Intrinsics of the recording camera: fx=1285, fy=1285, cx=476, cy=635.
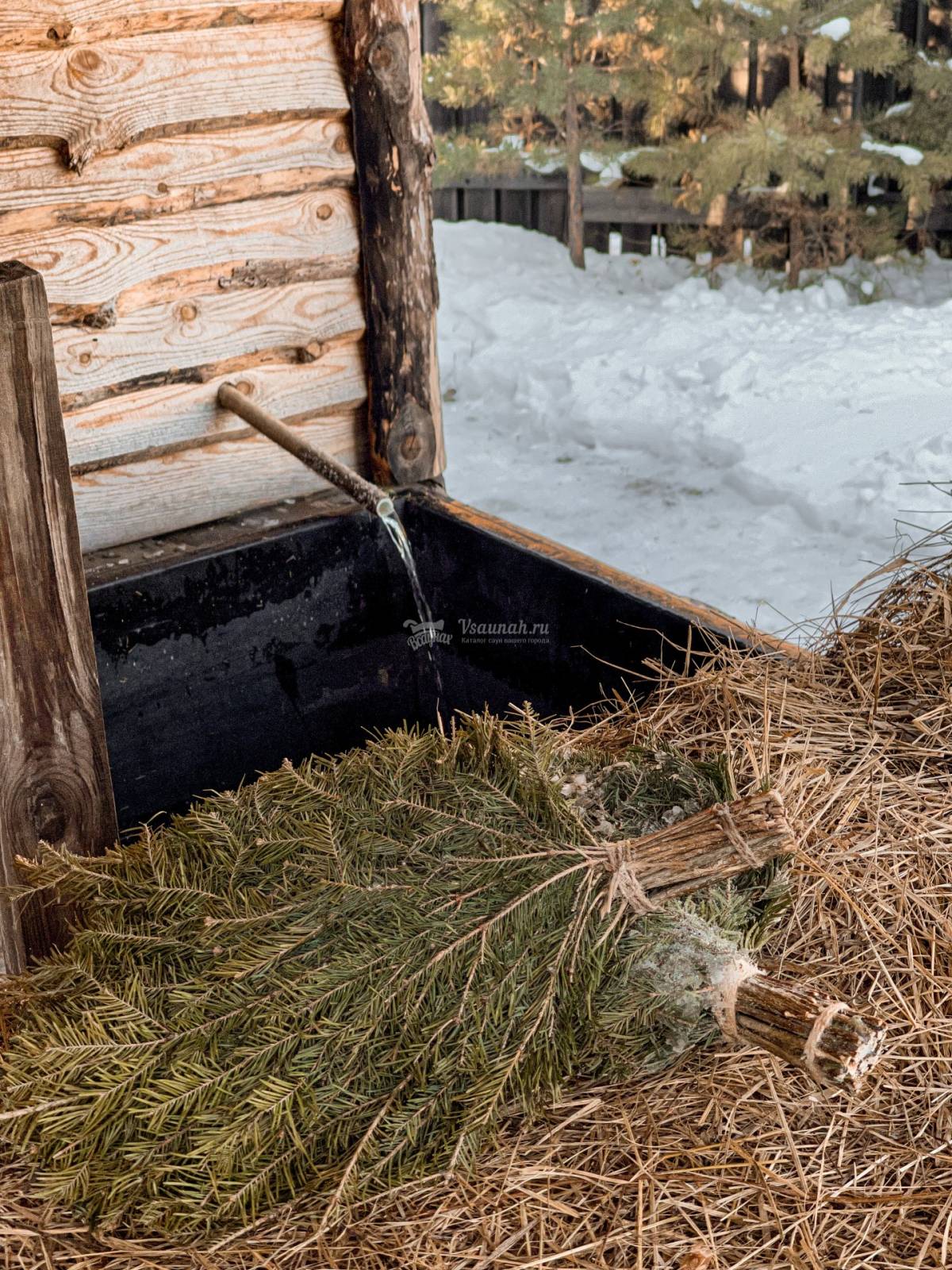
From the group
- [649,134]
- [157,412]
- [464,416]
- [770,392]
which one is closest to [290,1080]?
[157,412]

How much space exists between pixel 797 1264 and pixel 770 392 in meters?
4.49

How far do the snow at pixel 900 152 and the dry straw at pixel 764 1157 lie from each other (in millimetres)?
5148

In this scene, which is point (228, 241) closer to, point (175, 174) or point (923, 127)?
point (175, 174)

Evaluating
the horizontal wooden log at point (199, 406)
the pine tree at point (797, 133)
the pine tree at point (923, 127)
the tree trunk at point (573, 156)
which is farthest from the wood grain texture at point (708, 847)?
the tree trunk at point (573, 156)

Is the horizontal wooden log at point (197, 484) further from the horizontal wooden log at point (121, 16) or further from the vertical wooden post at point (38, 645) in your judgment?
the vertical wooden post at point (38, 645)

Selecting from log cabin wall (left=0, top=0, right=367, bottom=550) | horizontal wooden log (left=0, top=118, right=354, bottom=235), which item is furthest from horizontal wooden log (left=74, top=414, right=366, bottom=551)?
horizontal wooden log (left=0, top=118, right=354, bottom=235)

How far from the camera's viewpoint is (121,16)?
233cm

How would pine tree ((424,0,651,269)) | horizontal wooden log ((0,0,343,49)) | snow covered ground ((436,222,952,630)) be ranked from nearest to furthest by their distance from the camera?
horizontal wooden log ((0,0,343,49))
snow covered ground ((436,222,952,630))
pine tree ((424,0,651,269))

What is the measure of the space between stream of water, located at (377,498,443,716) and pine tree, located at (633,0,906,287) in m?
3.88

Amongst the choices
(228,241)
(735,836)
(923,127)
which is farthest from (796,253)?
(735,836)

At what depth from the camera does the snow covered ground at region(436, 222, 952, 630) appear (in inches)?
168

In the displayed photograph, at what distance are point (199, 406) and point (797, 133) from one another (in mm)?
4267

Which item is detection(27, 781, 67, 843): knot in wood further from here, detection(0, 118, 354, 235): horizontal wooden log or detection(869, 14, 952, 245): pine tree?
detection(869, 14, 952, 245): pine tree

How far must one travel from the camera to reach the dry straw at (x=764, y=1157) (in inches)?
39.8
